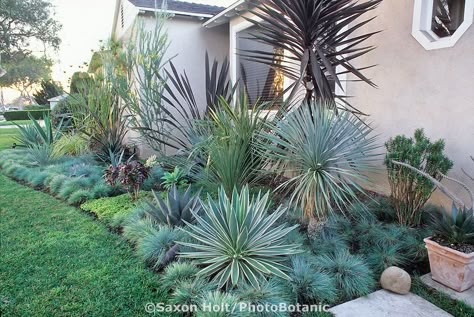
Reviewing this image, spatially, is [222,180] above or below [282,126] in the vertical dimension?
below

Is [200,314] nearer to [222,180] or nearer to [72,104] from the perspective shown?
[222,180]

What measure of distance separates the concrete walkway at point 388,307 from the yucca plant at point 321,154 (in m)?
0.81

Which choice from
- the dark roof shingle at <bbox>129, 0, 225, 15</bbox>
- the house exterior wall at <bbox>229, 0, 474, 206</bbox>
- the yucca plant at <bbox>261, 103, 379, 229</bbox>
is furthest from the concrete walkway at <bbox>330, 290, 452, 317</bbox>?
the dark roof shingle at <bbox>129, 0, 225, 15</bbox>

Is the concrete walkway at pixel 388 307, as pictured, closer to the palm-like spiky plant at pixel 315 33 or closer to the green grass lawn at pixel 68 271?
the green grass lawn at pixel 68 271

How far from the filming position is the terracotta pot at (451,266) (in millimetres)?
2596

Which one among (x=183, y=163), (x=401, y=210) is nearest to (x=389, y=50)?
(x=401, y=210)

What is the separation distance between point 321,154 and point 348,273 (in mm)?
1028

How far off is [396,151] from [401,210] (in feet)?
2.23

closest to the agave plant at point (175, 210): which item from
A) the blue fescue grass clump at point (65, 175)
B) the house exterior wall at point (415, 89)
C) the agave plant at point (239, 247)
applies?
the agave plant at point (239, 247)

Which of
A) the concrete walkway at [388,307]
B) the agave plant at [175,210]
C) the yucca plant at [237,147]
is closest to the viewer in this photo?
the concrete walkway at [388,307]

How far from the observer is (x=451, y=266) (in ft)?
8.74

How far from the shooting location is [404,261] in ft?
10.1

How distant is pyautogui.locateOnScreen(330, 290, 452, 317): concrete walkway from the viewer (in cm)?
237

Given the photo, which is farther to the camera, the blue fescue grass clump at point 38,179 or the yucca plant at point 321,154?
the blue fescue grass clump at point 38,179
